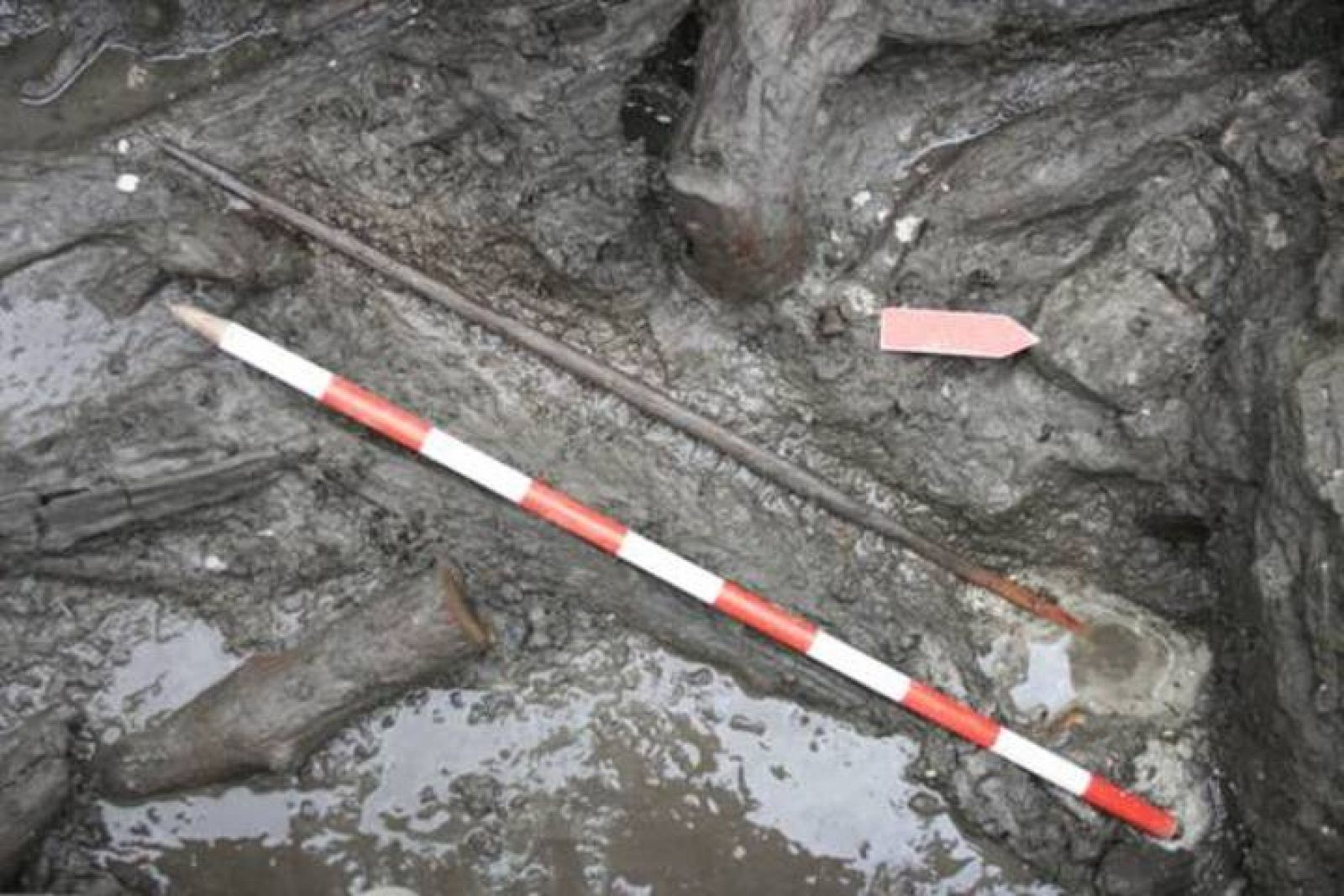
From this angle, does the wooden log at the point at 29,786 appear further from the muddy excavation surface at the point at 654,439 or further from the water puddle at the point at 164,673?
the water puddle at the point at 164,673

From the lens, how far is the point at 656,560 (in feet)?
12.1

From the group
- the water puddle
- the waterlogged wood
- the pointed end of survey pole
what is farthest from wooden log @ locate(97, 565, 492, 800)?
the pointed end of survey pole

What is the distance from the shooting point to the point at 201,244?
3662 millimetres

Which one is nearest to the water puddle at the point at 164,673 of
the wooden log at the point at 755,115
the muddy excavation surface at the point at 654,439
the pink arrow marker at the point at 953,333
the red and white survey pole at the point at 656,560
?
the muddy excavation surface at the point at 654,439

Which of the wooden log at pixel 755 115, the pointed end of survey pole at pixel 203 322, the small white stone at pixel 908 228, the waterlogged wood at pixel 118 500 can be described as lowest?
the waterlogged wood at pixel 118 500

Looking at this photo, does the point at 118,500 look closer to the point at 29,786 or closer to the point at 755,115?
the point at 29,786

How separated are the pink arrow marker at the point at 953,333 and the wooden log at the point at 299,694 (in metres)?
1.54

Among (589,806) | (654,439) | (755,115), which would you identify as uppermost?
(755,115)

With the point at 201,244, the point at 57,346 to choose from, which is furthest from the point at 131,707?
the point at 201,244

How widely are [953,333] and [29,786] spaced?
9.66 feet

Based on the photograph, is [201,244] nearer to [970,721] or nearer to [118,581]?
[118,581]

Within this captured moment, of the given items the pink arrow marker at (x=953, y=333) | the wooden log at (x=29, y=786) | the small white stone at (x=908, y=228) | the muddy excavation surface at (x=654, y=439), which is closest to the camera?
the wooden log at (x=29, y=786)

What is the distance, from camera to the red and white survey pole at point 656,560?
3654 millimetres

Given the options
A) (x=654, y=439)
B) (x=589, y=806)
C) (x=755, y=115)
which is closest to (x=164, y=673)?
(x=589, y=806)
